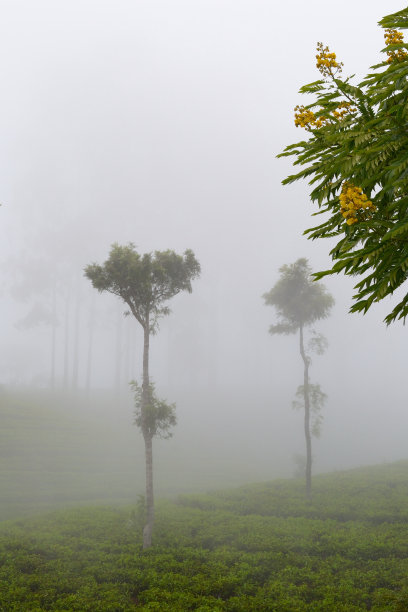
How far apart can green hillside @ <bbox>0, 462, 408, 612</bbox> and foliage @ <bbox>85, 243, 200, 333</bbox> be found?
9.25m

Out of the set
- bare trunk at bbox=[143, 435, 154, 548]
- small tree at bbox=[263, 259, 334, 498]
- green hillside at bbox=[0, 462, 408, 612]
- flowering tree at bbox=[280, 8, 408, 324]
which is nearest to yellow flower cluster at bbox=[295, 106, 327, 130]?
flowering tree at bbox=[280, 8, 408, 324]

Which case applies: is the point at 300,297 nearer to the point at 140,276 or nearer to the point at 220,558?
the point at 140,276

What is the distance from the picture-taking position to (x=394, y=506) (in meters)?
19.1

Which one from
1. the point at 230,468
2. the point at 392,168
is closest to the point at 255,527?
the point at 392,168

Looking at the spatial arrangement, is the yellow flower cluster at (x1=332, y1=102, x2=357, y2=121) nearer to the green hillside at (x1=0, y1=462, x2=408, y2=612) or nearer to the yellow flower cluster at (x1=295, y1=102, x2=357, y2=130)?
the yellow flower cluster at (x1=295, y1=102, x2=357, y2=130)

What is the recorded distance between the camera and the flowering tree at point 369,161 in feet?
10.2

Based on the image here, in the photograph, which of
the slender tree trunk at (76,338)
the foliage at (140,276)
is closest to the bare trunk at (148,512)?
the foliage at (140,276)

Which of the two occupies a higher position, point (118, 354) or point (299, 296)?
point (118, 354)

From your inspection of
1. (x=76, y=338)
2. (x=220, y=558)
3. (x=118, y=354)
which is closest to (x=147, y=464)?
(x=220, y=558)

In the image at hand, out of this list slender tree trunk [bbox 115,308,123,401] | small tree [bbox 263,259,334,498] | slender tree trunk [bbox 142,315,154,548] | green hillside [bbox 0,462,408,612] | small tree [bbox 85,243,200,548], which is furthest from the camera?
slender tree trunk [bbox 115,308,123,401]

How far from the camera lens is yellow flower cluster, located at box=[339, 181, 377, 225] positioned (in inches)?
123

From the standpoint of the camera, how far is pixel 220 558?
13188mm

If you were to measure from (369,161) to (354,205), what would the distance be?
2.02ft

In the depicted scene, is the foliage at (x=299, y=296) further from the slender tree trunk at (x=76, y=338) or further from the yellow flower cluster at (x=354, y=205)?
the slender tree trunk at (x=76, y=338)
